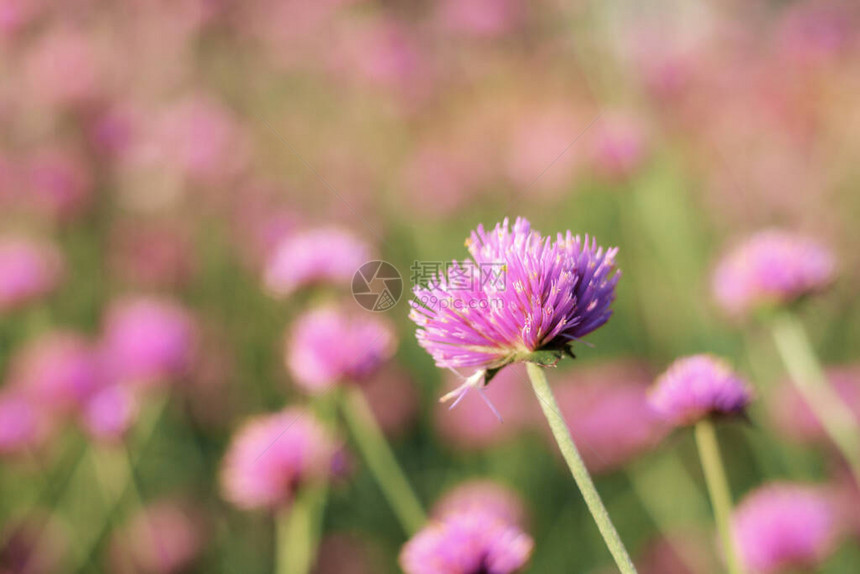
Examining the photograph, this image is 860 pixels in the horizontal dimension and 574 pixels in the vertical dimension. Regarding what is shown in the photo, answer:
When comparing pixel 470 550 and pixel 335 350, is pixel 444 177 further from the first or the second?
pixel 470 550

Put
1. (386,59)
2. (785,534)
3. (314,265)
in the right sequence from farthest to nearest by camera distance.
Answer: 1. (386,59)
2. (314,265)
3. (785,534)

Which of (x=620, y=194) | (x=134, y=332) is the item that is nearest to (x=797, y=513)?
(x=134, y=332)

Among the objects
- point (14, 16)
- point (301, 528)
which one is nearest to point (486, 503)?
point (301, 528)

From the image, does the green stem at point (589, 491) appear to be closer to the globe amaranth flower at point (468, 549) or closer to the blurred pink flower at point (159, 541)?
the globe amaranth flower at point (468, 549)

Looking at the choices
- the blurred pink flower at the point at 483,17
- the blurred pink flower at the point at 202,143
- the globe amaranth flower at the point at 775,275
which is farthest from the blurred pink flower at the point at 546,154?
Result: the globe amaranth flower at the point at 775,275

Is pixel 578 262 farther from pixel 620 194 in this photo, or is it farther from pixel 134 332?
pixel 620 194

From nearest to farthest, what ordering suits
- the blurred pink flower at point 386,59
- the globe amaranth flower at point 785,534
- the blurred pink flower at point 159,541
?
the globe amaranth flower at point 785,534
the blurred pink flower at point 159,541
the blurred pink flower at point 386,59

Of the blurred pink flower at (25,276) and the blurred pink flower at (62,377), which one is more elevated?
the blurred pink flower at (25,276)
